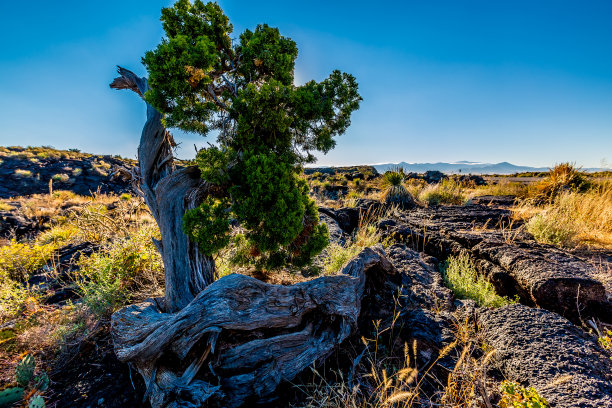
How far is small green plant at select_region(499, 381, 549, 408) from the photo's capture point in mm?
1462

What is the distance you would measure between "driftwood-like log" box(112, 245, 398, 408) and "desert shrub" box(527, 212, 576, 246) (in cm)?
563

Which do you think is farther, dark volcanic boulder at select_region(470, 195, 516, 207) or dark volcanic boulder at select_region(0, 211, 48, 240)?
dark volcanic boulder at select_region(0, 211, 48, 240)

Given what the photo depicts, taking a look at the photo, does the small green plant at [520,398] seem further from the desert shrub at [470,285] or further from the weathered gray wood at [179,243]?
the weathered gray wood at [179,243]

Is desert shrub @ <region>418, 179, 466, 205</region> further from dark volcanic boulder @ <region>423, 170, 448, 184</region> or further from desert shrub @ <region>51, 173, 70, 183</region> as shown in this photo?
desert shrub @ <region>51, 173, 70, 183</region>

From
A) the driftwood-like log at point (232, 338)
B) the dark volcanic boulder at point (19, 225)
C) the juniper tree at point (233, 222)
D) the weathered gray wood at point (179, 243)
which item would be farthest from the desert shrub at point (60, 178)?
the driftwood-like log at point (232, 338)

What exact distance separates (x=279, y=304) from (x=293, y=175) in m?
1.62

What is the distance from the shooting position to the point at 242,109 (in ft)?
8.95

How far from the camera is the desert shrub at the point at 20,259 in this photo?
4824 millimetres

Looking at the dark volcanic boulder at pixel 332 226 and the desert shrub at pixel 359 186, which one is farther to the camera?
the desert shrub at pixel 359 186

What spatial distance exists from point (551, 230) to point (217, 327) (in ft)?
23.8

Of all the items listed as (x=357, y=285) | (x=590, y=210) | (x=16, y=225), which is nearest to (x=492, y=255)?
(x=357, y=285)

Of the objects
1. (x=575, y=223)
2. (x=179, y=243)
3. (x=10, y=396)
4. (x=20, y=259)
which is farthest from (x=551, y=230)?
(x=20, y=259)

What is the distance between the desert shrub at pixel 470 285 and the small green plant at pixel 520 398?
2.08 metres

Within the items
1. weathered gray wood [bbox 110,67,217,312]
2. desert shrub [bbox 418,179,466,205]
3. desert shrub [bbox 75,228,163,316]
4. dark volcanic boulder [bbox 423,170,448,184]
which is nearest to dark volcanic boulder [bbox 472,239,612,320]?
weathered gray wood [bbox 110,67,217,312]
